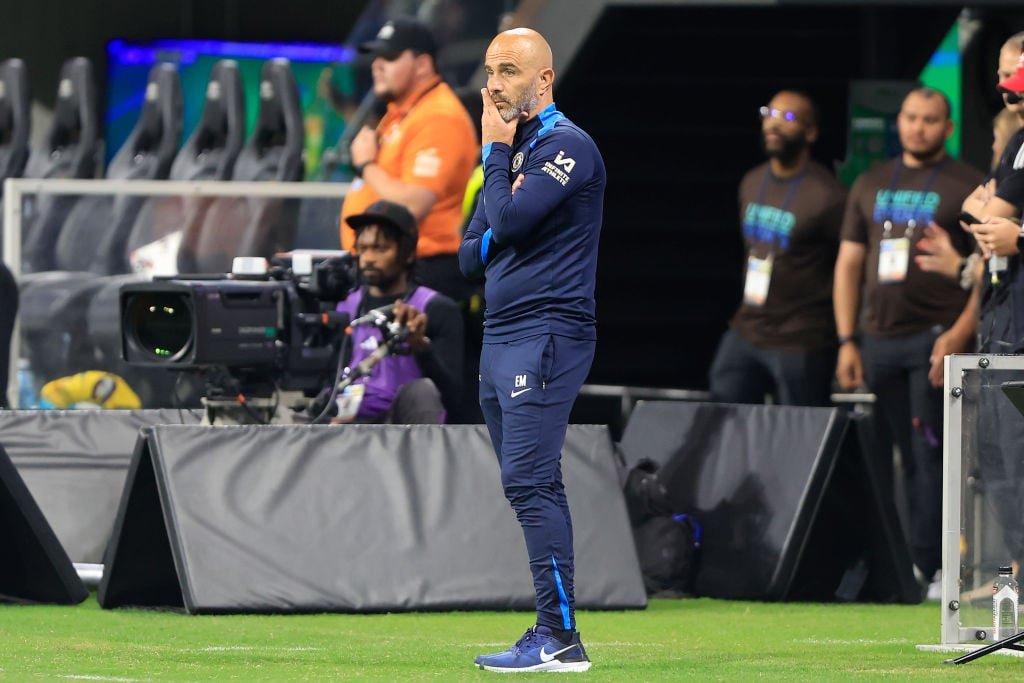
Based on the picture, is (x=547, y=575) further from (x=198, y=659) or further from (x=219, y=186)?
(x=219, y=186)

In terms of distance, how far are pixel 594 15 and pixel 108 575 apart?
458 cm

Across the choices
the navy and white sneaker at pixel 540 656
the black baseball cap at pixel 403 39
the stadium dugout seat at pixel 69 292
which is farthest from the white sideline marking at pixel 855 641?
the stadium dugout seat at pixel 69 292

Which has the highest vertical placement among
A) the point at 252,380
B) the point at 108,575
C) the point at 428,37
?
the point at 428,37

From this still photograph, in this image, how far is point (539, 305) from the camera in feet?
19.5

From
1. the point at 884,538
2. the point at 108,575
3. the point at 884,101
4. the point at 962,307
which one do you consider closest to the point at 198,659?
the point at 108,575

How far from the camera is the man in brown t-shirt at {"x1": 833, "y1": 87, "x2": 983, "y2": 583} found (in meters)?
9.05

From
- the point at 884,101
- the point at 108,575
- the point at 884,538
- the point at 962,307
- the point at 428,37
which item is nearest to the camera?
the point at 108,575

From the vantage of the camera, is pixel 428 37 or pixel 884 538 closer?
pixel 884 538

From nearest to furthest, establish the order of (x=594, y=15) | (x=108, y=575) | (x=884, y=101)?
(x=108, y=575), (x=594, y=15), (x=884, y=101)

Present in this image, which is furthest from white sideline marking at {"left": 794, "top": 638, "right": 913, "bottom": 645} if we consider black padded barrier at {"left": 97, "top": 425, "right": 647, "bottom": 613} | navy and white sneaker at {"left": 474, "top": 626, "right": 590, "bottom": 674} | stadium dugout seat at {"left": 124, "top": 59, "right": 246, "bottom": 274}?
stadium dugout seat at {"left": 124, "top": 59, "right": 246, "bottom": 274}

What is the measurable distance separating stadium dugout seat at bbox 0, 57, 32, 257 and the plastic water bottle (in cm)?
877

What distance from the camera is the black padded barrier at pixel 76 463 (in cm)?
862

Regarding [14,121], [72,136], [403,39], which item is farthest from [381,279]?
[72,136]

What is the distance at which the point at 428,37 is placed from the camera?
10.1 m
